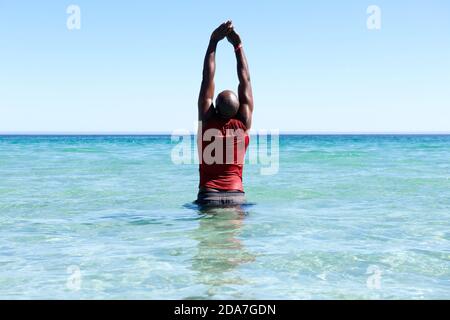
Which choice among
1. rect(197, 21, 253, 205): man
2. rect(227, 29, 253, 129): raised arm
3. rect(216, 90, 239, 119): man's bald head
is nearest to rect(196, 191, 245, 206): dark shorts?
rect(197, 21, 253, 205): man

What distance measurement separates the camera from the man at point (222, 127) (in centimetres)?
671

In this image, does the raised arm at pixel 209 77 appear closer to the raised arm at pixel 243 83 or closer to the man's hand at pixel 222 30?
the man's hand at pixel 222 30

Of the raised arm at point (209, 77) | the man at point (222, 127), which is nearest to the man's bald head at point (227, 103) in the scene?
the man at point (222, 127)

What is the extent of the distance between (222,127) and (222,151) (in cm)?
30

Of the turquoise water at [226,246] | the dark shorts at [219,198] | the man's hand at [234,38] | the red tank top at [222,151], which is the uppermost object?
the man's hand at [234,38]

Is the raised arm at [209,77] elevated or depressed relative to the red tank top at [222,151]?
elevated

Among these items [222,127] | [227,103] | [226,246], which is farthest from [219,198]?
[226,246]

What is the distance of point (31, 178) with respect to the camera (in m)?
13.9

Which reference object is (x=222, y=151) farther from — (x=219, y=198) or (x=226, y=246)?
(x=226, y=246)

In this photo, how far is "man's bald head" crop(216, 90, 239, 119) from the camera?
21.7 feet
